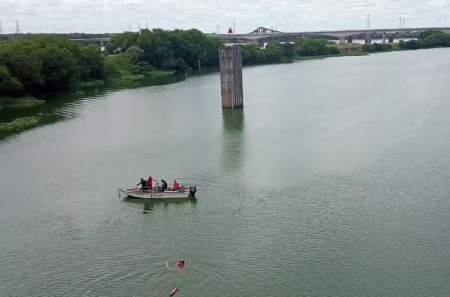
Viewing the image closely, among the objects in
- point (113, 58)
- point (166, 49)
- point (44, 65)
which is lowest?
point (44, 65)

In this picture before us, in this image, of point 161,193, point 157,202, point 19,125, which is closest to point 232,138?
point 161,193

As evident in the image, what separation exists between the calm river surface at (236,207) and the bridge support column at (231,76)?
12.5 feet

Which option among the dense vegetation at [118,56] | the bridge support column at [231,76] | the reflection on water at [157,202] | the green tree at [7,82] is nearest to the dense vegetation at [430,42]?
the dense vegetation at [118,56]

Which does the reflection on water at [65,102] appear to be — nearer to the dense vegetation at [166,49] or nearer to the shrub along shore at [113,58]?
the shrub along shore at [113,58]

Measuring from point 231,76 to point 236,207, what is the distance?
88.5 ft

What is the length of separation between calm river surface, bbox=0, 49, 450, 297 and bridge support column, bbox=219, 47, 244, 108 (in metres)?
3.80

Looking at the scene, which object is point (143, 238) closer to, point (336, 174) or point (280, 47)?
point (336, 174)

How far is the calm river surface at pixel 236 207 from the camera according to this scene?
1808cm

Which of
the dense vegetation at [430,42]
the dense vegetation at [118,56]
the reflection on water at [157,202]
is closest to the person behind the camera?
the reflection on water at [157,202]

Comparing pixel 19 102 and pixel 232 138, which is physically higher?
pixel 19 102

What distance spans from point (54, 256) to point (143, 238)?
3407 millimetres

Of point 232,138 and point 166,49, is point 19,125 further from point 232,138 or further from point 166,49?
point 166,49

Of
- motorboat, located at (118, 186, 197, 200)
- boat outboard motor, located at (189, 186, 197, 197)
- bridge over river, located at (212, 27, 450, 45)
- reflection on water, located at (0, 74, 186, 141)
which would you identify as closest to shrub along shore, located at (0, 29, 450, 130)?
reflection on water, located at (0, 74, 186, 141)

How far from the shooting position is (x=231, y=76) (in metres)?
49.2
